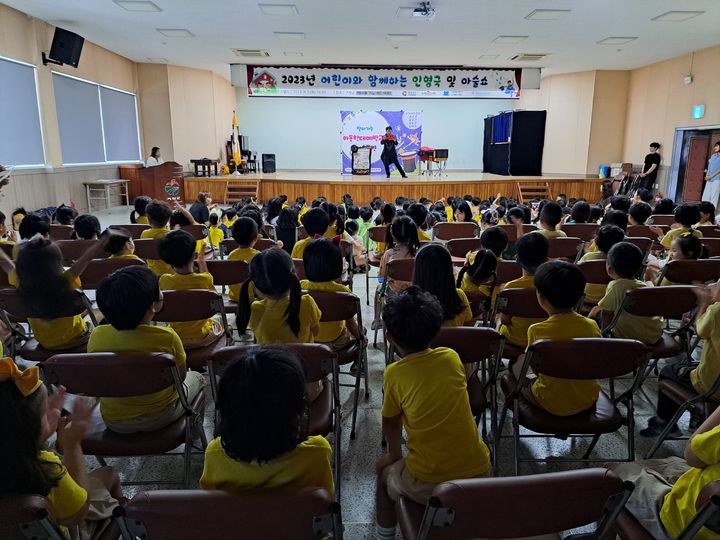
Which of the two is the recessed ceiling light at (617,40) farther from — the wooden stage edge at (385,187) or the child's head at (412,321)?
the child's head at (412,321)

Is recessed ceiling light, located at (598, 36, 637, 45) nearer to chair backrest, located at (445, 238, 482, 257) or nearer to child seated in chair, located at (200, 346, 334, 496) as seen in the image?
chair backrest, located at (445, 238, 482, 257)

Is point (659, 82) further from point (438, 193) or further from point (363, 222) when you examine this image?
point (363, 222)

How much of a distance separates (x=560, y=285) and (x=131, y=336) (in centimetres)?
170

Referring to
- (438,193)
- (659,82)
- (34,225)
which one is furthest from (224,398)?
(659,82)

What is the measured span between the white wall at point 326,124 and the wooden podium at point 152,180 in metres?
5.18

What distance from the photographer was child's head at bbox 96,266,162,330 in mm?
1729

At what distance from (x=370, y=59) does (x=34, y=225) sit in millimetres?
9741

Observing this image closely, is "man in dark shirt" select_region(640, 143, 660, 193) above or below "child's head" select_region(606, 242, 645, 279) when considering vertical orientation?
above

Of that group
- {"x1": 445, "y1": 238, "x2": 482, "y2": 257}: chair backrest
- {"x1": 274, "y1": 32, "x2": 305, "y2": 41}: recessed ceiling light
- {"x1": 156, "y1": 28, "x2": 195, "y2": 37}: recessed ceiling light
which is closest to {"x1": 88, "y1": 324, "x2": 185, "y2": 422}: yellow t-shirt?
{"x1": 445, "y1": 238, "x2": 482, "y2": 257}: chair backrest

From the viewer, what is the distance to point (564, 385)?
187 centimetres

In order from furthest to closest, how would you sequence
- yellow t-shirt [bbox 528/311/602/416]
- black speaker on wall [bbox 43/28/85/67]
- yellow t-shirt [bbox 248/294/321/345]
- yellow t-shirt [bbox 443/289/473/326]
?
black speaker on wall [bbox 43/28/85/67], yellow t-shirt [bbox 443/289/473/326], yellow t-shirt [bbox 248/294/321/345], yellow t-shirt [bbox 528/311/602/416]

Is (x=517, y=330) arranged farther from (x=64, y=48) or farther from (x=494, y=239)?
(x=64, y=48)

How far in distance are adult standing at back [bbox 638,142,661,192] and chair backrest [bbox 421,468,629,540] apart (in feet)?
40.6

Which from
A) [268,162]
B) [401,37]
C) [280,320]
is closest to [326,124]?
[268,162]
